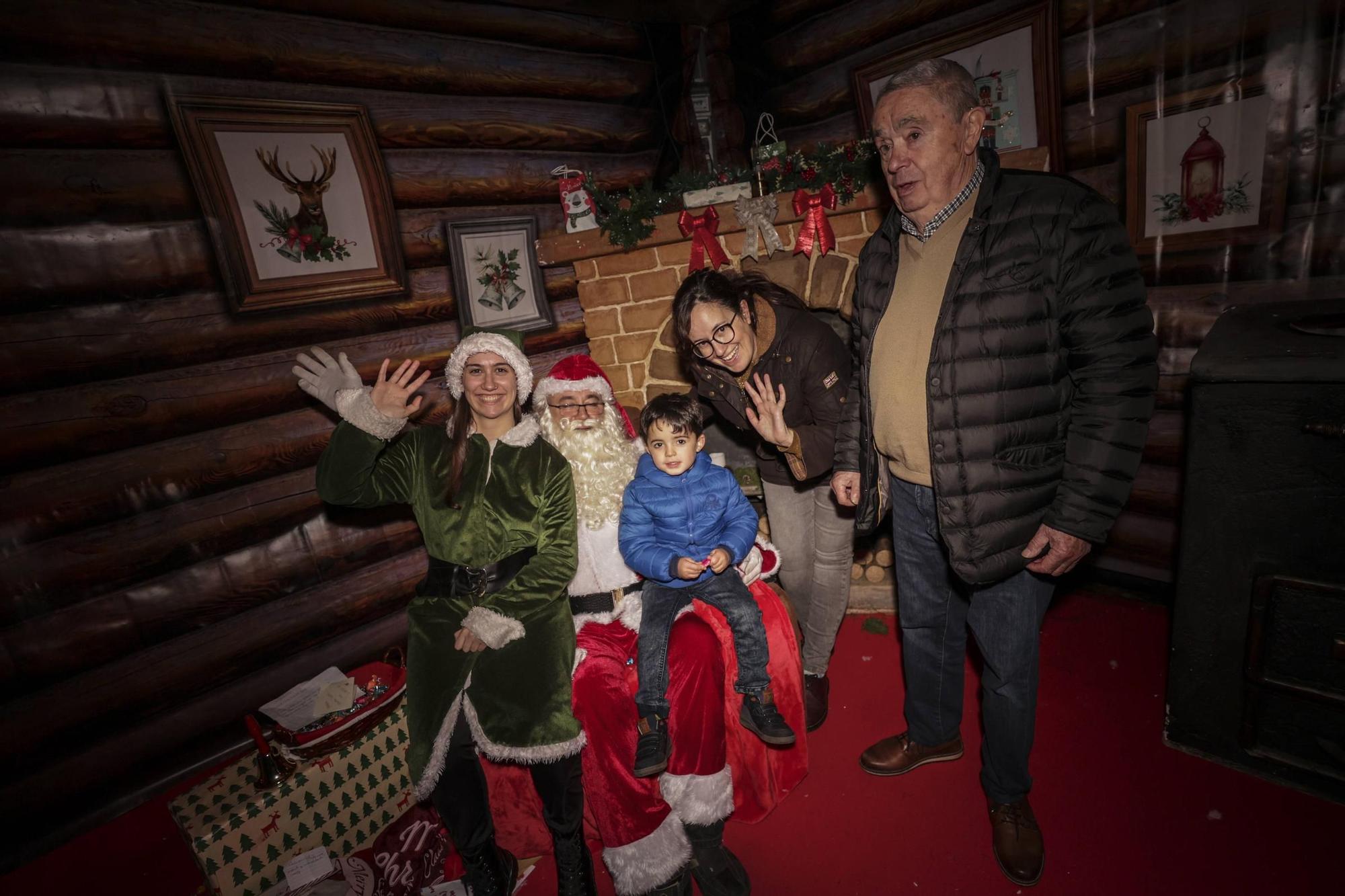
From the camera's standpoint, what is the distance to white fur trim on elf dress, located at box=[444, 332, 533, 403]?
2619mm

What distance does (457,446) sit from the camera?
2607 mm

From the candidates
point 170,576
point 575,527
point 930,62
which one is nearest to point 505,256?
point 575,527

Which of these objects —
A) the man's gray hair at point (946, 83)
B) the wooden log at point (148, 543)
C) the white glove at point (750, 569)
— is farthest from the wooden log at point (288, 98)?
the white glove at point (750, 569)

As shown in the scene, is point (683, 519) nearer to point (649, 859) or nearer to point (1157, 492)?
point (649, 859)

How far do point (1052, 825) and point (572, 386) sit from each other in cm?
269

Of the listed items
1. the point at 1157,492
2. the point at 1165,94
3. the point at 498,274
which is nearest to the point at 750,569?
the point at 498,274

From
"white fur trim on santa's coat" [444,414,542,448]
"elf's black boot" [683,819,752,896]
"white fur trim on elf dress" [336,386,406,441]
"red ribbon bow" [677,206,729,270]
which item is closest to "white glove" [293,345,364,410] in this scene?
"white fur trim on elf dress" [336,386,406,441]

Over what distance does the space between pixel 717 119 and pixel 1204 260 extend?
294 centimetres

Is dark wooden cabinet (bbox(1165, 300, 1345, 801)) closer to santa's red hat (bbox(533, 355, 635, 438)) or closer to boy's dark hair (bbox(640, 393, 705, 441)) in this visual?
boy's dark hair (bbox(640, 393, 705, 441))

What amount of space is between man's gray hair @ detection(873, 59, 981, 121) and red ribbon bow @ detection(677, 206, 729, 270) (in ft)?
6.14

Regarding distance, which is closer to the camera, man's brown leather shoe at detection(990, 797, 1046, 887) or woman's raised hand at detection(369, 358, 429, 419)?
man's brown leather shoe at detection(990, 797, 1046, 887)

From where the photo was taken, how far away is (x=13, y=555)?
2.62 meters

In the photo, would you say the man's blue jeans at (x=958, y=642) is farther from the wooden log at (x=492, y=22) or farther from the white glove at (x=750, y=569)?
the wooden log at (x=492, y=22)

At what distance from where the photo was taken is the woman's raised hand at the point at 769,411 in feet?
8.34
